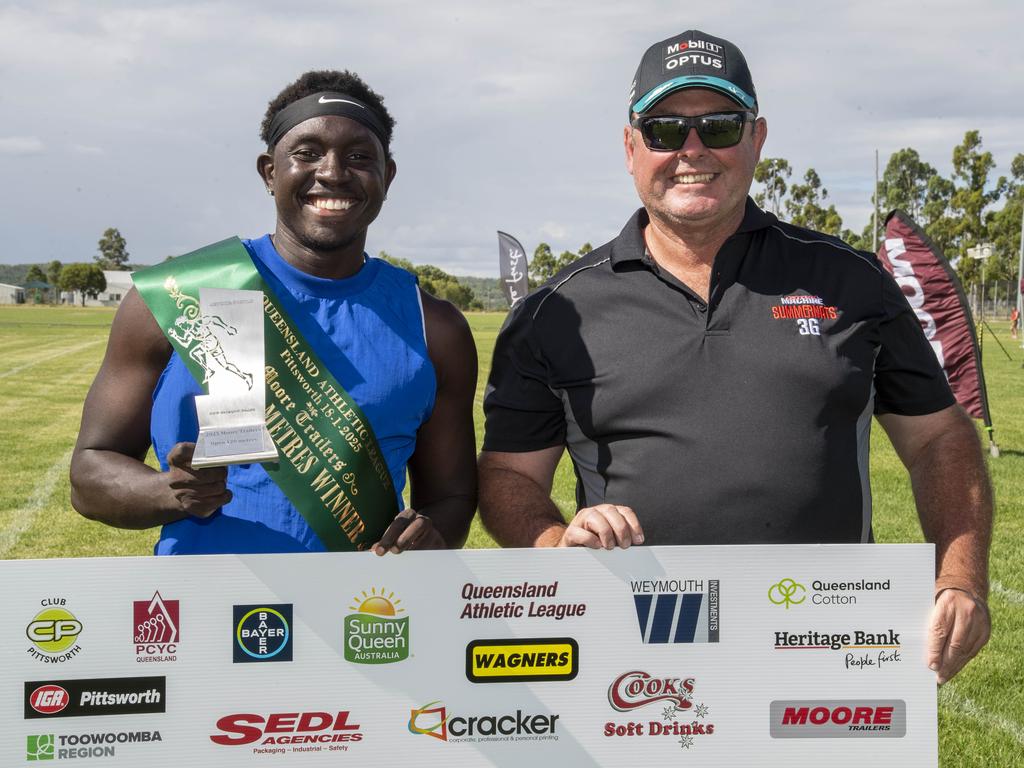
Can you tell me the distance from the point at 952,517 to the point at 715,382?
0.81 metres

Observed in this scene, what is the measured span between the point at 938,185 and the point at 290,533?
67.8 m

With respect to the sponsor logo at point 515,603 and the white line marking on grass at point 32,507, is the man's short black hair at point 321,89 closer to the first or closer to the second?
the sponsor logo at point 515,603

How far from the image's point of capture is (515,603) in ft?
8.39

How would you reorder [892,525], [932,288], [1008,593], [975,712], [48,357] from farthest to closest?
1. [48,357]
2. [932,288]
3. [892,525]
4. [1008,593]
5. [975,712]

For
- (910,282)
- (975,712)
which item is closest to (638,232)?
(975,712)

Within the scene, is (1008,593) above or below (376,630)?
above

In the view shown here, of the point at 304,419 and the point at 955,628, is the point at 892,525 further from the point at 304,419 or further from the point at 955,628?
the point at 304,419

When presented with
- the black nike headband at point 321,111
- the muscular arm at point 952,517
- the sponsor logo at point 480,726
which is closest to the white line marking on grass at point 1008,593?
the muscular arm at point 952,517

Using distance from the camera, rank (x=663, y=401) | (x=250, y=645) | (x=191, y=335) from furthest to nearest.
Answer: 1. (x=663, y=401)
2. (x=250, y=645)
3. (x=191, y=335)

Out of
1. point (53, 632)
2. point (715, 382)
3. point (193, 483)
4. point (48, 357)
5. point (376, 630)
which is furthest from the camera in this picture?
point (48, 357)

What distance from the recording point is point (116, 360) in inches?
99.6

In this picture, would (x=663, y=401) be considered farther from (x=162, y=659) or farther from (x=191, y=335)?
(x=162, y=659)

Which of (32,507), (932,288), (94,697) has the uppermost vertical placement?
(932,288)

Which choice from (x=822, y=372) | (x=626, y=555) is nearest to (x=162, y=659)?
(x=626, y=555)
